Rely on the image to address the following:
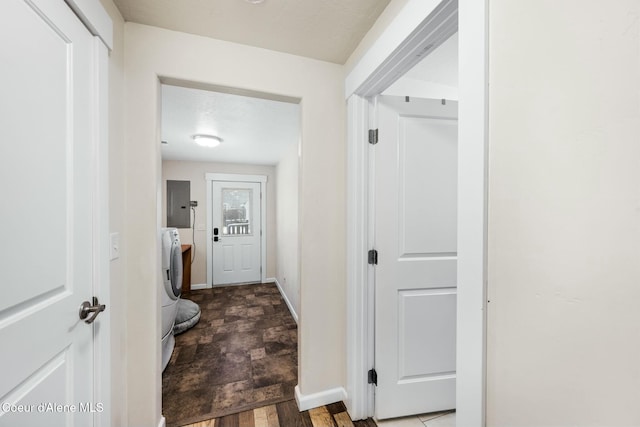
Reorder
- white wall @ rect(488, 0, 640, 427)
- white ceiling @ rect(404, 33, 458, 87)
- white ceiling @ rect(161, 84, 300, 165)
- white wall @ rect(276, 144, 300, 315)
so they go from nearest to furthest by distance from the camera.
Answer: white wall @ rect(488, 0, 640, 427) → white ceiling @ rect(404, 33, 458, 87) → white ceiling @ rect(161, 84, 300, 165) → white wall @ rect(276, 144, 300, 315)

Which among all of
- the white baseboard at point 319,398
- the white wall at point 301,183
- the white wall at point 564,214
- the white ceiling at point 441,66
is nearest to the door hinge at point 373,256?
the white wall at point 301,183

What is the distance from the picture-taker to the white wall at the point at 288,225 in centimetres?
330

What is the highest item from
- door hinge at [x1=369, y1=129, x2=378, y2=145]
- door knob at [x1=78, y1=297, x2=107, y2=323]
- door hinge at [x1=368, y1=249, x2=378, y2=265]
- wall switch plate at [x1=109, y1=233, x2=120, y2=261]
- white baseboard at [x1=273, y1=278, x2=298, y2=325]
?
door hinge at [x1=369, y1=129, x2=378, y2=145]

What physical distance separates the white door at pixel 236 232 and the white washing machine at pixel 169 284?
2.05 metres

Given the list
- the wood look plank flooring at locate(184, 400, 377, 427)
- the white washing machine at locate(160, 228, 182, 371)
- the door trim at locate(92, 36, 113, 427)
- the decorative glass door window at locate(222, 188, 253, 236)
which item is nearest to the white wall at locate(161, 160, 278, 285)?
the decorative glass door window at locate(222, 188, 253, 236)

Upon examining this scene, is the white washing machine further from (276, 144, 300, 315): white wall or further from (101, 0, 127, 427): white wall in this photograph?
(276, 144, 300, 315): white wall

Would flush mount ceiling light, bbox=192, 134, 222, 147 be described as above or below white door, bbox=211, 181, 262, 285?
above

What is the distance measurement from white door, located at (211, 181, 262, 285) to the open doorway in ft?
0.06

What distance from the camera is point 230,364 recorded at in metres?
2.09

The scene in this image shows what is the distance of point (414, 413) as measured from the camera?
150 centimetres

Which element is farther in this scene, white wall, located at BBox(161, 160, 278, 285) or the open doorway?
white wall, located at BBox(161, 160, 278, 285)

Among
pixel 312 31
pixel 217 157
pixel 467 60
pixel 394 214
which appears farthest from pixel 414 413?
pixel 217 157

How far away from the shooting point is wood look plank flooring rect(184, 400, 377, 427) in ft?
4.77

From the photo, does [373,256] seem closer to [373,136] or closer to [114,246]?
[373,136]
